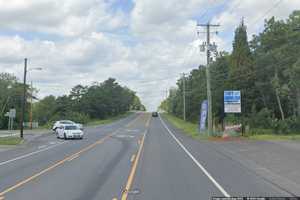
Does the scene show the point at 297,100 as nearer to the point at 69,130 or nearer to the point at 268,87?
the point at 268,87

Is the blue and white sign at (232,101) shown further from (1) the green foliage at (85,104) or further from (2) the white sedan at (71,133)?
(1) the green foliage at (85,104)

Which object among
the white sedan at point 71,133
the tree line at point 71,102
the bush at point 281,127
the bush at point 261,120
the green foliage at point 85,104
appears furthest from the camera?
the green foliage at point 85,104

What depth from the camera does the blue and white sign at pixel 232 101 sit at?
44.4 metres

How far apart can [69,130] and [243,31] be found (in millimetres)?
41241

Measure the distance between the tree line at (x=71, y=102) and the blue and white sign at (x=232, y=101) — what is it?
70.6 m

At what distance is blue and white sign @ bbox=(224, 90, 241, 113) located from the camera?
4444 cm

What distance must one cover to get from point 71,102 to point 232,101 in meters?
94.2

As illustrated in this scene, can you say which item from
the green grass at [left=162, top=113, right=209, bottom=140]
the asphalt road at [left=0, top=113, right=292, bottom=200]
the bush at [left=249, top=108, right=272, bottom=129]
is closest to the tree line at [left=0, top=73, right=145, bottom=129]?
the green grass at [left=162, top=113, right=209, bottom=140]

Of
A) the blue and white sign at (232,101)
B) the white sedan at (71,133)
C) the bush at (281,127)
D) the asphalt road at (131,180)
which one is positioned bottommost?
the asphalt road at (131,180)

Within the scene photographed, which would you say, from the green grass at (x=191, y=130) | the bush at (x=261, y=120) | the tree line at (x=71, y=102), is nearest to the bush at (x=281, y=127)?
the bush at (x=261, y=120)

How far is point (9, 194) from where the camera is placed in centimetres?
1266

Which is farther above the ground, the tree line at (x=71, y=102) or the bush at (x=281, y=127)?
the tree line at (x=71, y=102)

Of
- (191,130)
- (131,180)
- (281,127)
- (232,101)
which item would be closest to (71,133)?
(232,101)

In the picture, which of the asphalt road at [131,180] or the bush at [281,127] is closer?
the asphalt road at [131,180]
